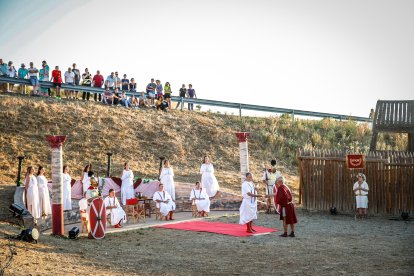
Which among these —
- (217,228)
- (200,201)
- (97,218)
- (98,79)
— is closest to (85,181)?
(200,201)

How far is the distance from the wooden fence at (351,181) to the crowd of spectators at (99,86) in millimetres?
12769

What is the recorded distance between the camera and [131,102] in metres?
28.1

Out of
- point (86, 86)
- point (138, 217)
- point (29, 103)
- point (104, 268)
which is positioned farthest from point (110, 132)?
point (104, 268)

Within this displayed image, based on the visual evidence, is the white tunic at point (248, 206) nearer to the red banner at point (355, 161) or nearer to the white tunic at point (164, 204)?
the white tunic at point (164, 204)

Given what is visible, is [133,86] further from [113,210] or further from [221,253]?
[221,253]

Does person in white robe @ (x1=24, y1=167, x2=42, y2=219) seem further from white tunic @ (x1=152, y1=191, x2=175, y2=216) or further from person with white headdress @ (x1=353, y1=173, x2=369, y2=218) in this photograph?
person with white headdress @ (x1=353, y1=173, x2=369, y2=218)

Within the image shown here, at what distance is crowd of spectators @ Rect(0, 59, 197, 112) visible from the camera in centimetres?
2355

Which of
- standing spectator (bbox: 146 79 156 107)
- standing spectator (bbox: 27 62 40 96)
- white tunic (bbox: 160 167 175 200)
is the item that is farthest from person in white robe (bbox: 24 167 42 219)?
standing spectator (bbox: 146 79 156 107)

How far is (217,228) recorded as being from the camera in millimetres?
13641

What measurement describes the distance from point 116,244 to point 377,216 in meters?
9.98

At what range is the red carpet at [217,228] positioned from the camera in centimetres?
1281

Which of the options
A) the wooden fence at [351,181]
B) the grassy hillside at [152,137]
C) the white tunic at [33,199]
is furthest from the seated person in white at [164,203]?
the grassy hillside at [152,137]

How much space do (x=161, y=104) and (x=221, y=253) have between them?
19.2 meters

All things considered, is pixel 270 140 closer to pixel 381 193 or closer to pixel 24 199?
pixel 381 193
